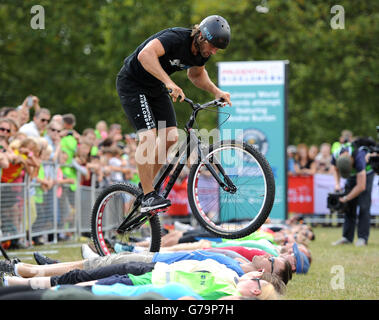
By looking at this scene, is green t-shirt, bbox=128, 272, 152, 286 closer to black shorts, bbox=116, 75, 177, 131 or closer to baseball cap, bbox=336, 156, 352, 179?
black shorts, bbox=116, 75, 177, 131

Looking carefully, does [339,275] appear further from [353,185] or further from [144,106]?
[353,185]

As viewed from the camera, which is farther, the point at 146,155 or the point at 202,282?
the point at 146,155

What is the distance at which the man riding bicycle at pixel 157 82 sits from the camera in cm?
659

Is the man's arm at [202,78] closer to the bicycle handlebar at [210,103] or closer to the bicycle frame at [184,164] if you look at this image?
the bicycle handlebar at [210,103]

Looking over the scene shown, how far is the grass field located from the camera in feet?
22.0

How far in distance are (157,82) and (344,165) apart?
6.14 metres

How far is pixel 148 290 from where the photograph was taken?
523cm

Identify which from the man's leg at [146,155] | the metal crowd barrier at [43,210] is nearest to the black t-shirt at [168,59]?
the man's leg at [146,155]

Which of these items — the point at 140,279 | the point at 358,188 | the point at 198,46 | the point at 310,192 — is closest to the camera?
the point at 140,279

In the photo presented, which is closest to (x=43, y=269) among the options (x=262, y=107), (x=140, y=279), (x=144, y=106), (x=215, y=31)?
(x=140, y=279)

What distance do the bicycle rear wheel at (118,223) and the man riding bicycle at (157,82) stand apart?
0.38 meters

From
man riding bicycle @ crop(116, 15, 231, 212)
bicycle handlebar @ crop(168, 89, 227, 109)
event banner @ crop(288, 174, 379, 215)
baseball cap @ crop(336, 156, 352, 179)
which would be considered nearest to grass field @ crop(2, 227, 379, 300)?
baseball cap @ crop(336, 156, 352, 179)

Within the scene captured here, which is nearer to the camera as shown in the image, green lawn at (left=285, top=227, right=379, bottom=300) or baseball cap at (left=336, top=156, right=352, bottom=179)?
green lawn at (left=285, top=227, right=379, bottom=300)
